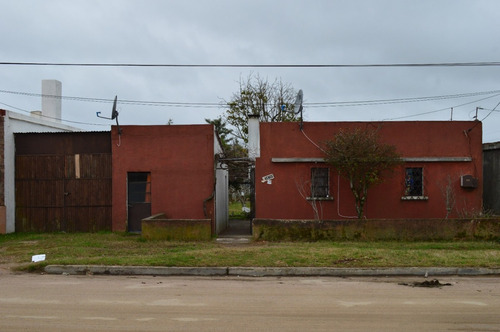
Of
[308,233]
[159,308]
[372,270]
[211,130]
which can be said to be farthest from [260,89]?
[159,308]

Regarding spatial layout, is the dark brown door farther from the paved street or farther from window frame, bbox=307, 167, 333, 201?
the paved street

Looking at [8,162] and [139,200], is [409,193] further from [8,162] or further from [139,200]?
[8,162]

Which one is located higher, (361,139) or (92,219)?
(361,139)

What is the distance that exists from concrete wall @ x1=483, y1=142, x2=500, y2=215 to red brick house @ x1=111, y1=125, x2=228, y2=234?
11.0 meters

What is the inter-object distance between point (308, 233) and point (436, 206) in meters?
6.06

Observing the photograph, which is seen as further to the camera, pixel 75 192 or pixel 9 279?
pixel 75 192

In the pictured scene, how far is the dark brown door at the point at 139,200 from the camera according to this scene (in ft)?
59.8

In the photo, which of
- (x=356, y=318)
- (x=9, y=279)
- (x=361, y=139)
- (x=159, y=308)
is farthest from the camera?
(x=361, y=139)

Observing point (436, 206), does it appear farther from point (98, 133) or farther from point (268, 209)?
point (98, 133)

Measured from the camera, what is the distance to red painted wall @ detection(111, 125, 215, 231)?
1794cm

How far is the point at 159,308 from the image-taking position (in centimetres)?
736

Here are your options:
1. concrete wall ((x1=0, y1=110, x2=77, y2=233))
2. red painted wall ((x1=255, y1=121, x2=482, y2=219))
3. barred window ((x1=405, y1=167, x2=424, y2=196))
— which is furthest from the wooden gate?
barred window ((x1=405, y1=167, x2=424, y2=196))

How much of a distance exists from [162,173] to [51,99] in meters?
9.42

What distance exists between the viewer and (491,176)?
65.0 feet
